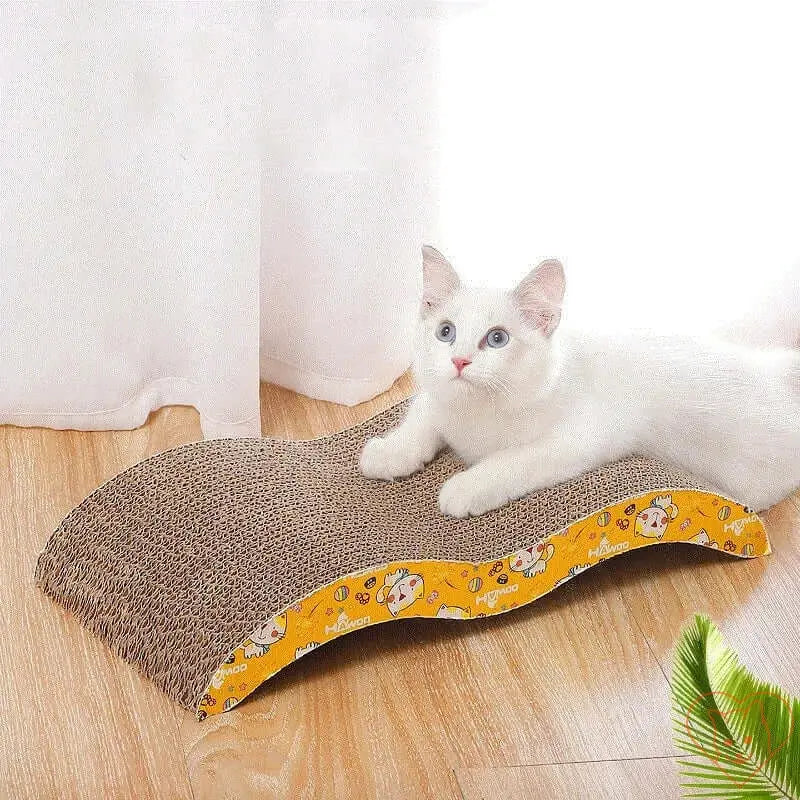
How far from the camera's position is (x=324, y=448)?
5.36 ft

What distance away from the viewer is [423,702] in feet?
4.37

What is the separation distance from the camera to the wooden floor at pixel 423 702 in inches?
48.2

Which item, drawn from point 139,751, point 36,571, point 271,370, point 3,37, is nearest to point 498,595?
point 139,751

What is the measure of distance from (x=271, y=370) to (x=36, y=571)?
661mm

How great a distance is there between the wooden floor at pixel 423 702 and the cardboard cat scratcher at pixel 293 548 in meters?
0.05

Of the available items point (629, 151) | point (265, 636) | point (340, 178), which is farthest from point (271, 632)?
point (629, 151)

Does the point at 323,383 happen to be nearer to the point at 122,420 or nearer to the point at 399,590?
the point at 122,420

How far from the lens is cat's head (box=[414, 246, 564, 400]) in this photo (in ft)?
4.53

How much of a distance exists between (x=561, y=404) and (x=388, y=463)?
253 millimetres

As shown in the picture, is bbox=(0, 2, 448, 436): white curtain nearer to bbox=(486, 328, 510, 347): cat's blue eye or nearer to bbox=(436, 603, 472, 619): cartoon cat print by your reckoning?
bbox=(486, 328, 510, 347): cat's blue eye

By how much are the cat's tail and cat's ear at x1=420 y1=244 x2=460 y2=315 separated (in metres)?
0.88

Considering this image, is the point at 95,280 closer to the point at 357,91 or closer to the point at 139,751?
the point at 357,91

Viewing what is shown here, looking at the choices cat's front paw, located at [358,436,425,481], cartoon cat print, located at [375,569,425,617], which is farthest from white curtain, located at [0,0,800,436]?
cartoon cat print, located at [375,569,425,617]

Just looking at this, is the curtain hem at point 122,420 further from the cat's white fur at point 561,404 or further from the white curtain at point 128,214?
the cat's white fur at point 561,404
